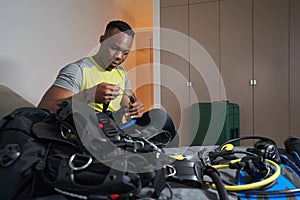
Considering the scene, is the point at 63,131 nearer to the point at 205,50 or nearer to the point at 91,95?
the point at 91,95

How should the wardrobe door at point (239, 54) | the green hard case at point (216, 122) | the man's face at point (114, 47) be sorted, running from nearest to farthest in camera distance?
1. the man's face at point (114, 47)
2. the green hard case at point (216, 122)
3. the wardrobe door at point (239, 54)

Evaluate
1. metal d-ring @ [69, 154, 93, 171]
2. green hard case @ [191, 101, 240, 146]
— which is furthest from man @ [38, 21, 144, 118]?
green hard case @ [191, 101, 240, 146]

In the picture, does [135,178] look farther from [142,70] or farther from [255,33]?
[142,70]

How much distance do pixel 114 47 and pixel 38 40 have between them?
0.62 meters

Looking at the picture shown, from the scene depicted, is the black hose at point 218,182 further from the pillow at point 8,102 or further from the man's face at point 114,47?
the man's face at point 114,47

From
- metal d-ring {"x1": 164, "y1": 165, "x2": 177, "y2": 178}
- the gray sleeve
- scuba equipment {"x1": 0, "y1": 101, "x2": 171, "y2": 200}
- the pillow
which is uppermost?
the gray sleeve

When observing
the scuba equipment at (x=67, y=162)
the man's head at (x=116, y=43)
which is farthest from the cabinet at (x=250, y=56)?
the scuba equipment at (x=67, y=162)

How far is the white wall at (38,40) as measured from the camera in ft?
4.34

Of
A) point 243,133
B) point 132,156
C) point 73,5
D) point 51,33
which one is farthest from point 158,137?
point 243,133

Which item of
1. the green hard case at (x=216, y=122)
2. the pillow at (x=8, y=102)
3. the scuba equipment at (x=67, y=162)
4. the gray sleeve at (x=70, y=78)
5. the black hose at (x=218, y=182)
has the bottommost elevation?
the green hard case at (x=216, y=122)

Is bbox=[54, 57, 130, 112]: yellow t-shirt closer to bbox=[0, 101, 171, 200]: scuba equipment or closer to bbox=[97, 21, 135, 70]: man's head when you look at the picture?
bbox=[97, 21, 135, 70]: man's head

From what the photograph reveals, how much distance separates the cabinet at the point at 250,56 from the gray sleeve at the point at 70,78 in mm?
1579

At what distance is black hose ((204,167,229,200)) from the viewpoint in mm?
428

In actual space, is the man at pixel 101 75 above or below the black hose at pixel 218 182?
above
